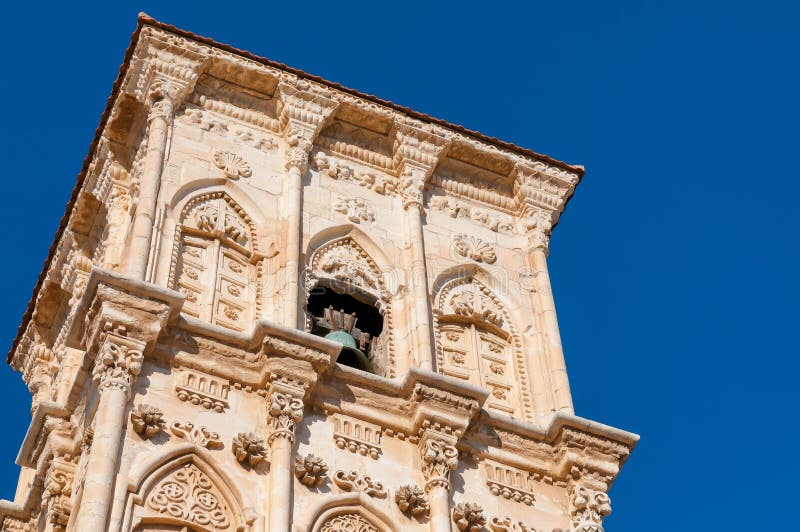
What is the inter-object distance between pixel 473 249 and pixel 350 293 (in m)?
2.10

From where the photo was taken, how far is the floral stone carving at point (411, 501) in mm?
16438

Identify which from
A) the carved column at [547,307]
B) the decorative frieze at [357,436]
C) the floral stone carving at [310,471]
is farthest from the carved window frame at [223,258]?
the carved column at [547,307]

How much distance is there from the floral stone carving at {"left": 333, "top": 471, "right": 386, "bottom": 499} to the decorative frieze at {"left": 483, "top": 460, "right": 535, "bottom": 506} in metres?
1.36

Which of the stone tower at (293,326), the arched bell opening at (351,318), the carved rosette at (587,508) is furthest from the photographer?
the arched bell opening at (351,318)

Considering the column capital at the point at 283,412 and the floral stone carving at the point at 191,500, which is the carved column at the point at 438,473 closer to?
the column capital at the point at 283,412

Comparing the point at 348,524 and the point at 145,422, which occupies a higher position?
the point at 145,422

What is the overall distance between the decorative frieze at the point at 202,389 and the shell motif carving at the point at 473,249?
471 cm

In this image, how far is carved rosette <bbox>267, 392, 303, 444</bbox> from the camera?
1625cm

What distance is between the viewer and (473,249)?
20.5 m

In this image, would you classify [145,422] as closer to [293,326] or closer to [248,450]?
[248,450]

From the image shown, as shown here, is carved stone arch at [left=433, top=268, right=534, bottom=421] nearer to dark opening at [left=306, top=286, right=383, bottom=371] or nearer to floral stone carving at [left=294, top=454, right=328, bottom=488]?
dark opening at [left=306, top=286, right=383, bottom=371]

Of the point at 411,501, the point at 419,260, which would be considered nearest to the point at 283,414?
the point at 411,501

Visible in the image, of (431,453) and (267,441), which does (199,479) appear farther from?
(431,453)

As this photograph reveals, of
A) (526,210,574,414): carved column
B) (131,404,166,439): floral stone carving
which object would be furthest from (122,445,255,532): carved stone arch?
(526,210,574,414): carved column
